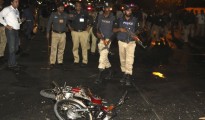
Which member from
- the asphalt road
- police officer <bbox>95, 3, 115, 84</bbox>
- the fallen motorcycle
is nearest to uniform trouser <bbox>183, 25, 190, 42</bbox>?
the asphalt road

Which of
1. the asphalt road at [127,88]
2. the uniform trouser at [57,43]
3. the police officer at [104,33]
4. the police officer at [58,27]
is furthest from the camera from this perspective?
the uniform trouser at [57,43]

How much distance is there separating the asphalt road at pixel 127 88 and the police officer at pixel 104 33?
51 cm

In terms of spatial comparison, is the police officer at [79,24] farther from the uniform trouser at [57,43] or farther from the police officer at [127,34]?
the police officer at [127,34]

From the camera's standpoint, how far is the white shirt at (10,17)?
392 inches

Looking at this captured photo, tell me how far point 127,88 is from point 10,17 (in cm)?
394

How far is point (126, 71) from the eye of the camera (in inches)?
357

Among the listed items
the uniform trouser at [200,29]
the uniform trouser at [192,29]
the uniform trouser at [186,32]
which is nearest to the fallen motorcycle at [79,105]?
the uniform trouser at [186,32]

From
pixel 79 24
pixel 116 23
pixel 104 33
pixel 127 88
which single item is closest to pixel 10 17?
pixel 79 24

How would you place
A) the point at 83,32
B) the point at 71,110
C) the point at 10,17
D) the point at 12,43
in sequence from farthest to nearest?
the point at 83,32, the point at 12,43, the point at 10,17, the point at 71,110

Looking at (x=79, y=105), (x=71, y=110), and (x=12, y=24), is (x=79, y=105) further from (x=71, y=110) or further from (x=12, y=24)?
(x=12, y=24)

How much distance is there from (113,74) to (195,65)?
3.79 m

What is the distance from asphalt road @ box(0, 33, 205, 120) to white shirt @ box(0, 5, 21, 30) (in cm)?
136

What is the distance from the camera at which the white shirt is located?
9969 mm

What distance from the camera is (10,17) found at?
10008 mm
